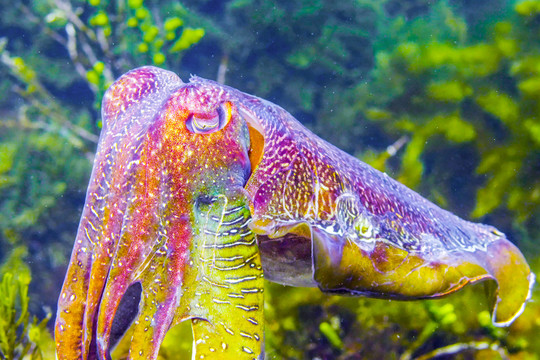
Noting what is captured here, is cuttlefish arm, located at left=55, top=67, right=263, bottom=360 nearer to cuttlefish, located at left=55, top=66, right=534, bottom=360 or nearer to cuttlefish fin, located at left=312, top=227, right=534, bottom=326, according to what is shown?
cuttlefish, located at left=55, top=66, right=534, bottom=360

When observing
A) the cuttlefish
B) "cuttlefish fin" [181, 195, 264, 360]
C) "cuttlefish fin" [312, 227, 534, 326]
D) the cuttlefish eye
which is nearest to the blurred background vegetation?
"cuttlefish fin" [312, 227, 534, 326]

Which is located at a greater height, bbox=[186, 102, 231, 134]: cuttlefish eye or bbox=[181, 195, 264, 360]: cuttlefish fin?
bbox=[186, 102, 231, 134]: cuttlefish eye

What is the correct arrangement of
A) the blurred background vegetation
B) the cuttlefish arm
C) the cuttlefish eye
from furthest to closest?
the blurred background vegetation → the cuttlefish eye → the cuttlefish arm

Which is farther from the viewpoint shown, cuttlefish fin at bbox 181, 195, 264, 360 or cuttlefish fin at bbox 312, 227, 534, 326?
cuttlefish fin at bbox 312, 227, 534, 326

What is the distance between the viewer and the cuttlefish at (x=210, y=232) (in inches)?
57.6

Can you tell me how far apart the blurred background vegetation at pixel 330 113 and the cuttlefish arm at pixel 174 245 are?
2.47 m

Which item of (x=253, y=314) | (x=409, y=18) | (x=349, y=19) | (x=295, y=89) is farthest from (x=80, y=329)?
(x=409, y=18)

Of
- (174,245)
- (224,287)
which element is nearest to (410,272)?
(224,287)

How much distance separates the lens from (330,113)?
25.9 feet

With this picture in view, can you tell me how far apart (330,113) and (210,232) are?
675cm

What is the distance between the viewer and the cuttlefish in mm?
1462

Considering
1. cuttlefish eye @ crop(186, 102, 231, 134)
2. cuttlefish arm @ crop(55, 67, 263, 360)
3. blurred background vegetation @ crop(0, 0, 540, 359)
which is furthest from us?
blurred background vegetation @ crop(0, 0, 540, 359)

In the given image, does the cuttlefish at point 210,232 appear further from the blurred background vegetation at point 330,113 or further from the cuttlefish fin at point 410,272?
the blurred background vegetation at point 330,113

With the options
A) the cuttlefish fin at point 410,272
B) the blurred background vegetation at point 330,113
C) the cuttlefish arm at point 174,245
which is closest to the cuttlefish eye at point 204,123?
the cuttlefish arm at point 174,245
